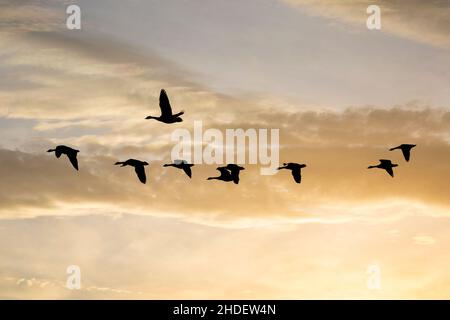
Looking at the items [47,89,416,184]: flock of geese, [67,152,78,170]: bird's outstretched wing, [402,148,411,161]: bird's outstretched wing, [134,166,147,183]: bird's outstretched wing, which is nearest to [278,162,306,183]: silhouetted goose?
[47,89,416,184]: flock of geese

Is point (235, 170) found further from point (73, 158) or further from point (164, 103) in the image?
point (73, 158)

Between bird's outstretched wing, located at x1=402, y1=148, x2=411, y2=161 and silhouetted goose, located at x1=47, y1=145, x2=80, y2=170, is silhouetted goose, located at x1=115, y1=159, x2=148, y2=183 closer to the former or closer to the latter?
silhouetted goose, located at x1=47, y1=145, x2=80, y2=170

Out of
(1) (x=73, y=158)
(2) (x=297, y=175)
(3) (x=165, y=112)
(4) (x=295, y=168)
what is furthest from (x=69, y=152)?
(2) (x=297, y=175)

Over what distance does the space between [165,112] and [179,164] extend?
8222 millimetres

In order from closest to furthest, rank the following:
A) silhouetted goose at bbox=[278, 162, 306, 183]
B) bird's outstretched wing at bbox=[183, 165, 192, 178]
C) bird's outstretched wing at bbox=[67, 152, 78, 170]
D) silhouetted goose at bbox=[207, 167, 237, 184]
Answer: bird's outstretched wing at bbox=[67, 152, 78, 170], silhouetted goose at bbox=[207, 167, 237, 184], bird's outstretched wing at bbox=[183, 165, 192, 178], silhouetted goose at bbox=[278, 162, 306, 183]

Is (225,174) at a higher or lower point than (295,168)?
lower

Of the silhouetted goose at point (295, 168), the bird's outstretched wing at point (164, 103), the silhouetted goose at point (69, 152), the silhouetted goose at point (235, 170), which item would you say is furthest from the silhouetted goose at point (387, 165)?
the silhouetted goose at point (69, 152)

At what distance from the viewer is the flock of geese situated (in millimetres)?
59953

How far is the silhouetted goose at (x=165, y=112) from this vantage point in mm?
59062

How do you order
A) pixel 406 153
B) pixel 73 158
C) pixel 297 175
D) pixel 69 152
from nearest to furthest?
pixel 73 158 < pixel 69 152 < pixel 406 153 < pixel 297 175

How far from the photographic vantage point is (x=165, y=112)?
59938mm

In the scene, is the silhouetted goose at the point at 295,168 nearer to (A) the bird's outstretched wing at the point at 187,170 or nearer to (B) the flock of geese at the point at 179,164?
(B) the flock of geese at the point at 179,164

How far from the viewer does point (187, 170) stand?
66625 mm
